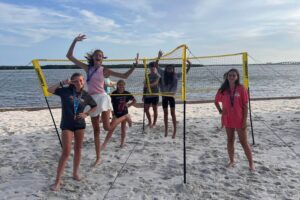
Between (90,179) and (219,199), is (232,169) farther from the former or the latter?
(90,179)

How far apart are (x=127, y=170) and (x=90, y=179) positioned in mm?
633

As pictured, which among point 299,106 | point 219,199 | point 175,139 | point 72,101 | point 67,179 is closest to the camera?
point 219,199

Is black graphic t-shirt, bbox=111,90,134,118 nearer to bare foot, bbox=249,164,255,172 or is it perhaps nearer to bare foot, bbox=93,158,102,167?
bare foot, bbox=93,158,102,167

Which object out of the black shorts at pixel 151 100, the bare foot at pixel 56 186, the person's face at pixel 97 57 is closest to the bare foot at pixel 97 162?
the bare foot at pixel 56 186

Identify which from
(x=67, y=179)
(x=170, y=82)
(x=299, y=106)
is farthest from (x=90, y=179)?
(x=299, y=106)

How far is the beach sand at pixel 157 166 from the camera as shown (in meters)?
4.20

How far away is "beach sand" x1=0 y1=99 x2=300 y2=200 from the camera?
13.8ft

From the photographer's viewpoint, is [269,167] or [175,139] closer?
[269,167]

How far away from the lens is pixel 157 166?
520 cm

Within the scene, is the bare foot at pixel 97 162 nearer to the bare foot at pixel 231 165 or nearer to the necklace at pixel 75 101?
the necklace at pixel 75 101

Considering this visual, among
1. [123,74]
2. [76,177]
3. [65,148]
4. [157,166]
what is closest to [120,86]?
[123,74]

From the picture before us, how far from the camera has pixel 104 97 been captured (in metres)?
5.10

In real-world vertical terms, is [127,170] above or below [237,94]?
below

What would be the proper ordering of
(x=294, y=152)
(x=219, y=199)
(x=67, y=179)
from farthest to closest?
(x=294, y=152) < (x=67, y=179) < (x=219, y=199)
